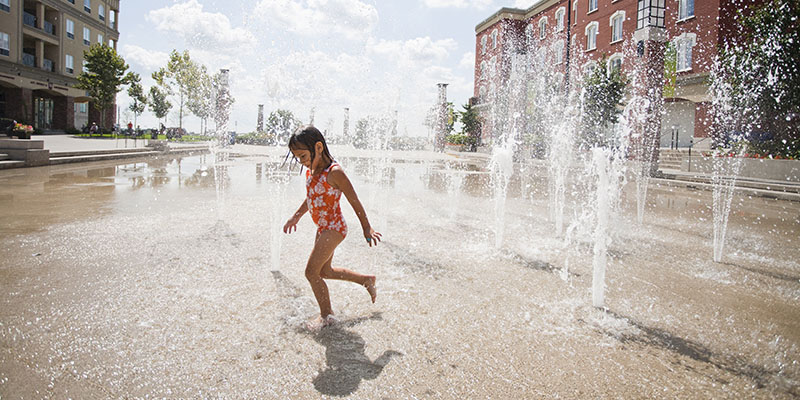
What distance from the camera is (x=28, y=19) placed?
109 ft

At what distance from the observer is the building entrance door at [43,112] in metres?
35.1

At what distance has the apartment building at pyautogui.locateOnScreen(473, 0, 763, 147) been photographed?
2433 cm

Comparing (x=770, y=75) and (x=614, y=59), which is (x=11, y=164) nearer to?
(x=770, y=75)

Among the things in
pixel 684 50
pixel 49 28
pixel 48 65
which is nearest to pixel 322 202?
pixel 684 50

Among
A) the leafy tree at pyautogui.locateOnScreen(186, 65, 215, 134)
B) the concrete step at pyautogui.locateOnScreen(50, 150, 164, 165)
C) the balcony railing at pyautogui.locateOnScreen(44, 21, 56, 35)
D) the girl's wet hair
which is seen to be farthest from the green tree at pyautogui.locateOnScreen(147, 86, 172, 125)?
the girl's wet hair

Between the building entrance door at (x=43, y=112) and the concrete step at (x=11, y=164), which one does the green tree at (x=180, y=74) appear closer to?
the building entrance door at (x=43, y=112)

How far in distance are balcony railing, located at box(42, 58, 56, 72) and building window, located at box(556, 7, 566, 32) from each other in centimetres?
3976

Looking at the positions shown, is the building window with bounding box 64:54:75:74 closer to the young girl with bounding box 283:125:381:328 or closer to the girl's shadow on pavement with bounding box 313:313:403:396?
the young girl with bounding box 283:125:381:328

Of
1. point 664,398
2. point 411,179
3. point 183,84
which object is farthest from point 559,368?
point 183,84

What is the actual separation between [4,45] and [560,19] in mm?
39921

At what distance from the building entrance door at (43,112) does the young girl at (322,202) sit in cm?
4083

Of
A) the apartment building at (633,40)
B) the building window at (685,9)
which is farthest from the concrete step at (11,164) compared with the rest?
the building window at (685,9)

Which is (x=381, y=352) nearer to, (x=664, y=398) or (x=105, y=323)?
(x=664, y=398)

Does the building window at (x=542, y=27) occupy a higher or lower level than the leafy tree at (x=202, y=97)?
higher
